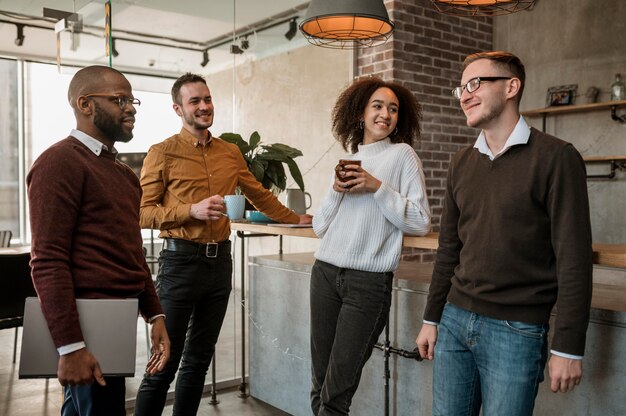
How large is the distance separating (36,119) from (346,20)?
93.4 inches

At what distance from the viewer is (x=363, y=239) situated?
7.11 feet

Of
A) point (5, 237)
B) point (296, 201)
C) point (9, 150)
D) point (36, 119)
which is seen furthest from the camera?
point (9, 150)

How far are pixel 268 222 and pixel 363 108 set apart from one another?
113 cm

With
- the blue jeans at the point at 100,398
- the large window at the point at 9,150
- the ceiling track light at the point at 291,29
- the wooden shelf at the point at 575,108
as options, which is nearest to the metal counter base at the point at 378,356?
the blue jeans at the point at 100,398

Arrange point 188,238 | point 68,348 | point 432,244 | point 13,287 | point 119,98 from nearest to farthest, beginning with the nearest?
point 68,348
point 119,98
point 432,244
point 188,238
point 13,287

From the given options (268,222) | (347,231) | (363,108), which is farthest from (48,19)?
(347,231)

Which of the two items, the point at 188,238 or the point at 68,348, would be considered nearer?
the point at 68,348

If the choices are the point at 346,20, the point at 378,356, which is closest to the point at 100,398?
the point at 378,356

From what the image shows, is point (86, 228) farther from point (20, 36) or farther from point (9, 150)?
point (9, 150)

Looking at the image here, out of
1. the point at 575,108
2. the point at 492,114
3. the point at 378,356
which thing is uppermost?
the point at 575,108

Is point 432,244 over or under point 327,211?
under

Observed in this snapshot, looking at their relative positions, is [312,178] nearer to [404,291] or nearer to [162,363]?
[404,291]

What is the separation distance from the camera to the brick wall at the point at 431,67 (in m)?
4.70

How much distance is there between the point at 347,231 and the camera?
2.21m
